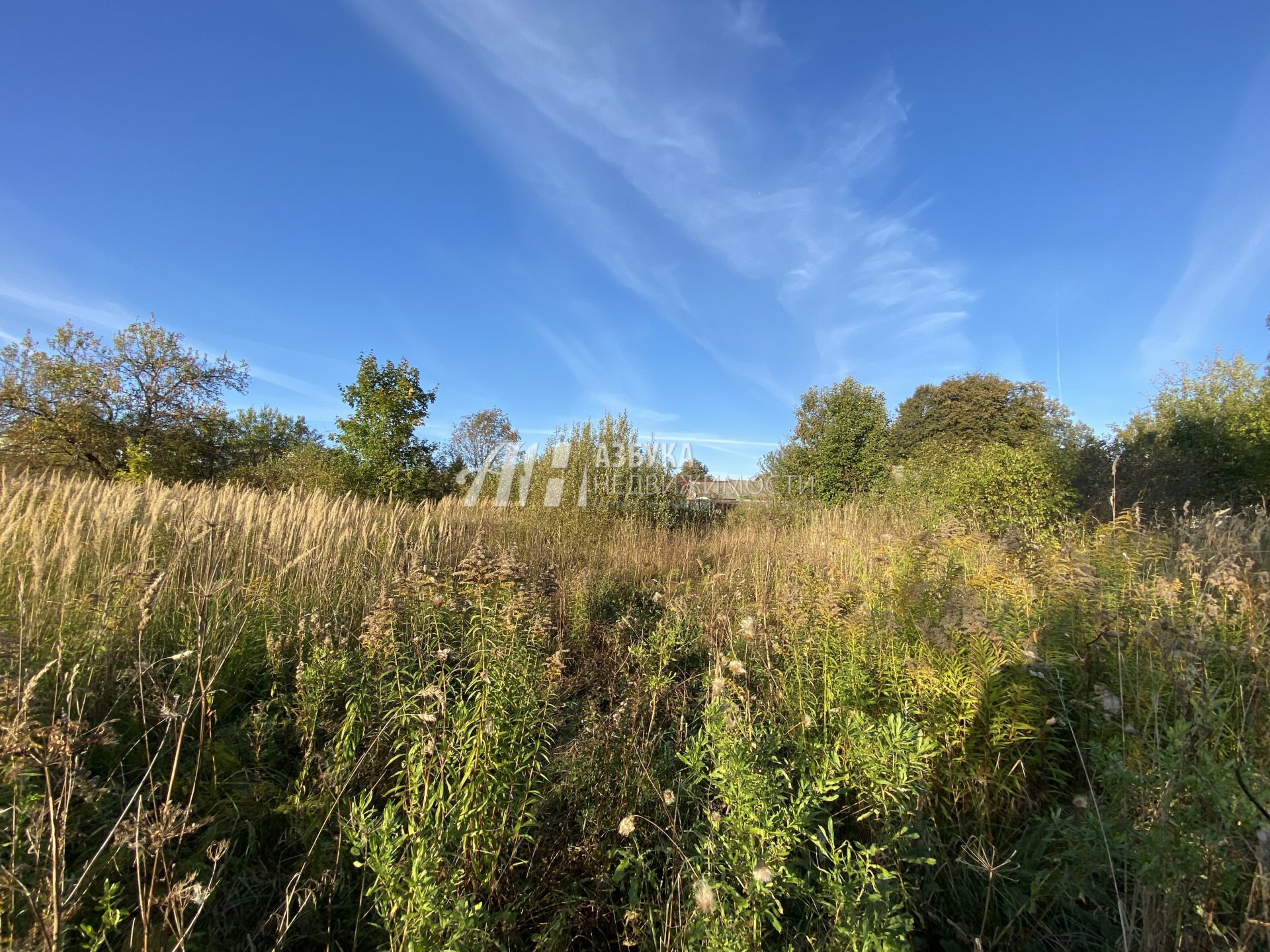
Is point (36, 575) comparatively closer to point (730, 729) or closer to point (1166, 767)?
point (730, 729)

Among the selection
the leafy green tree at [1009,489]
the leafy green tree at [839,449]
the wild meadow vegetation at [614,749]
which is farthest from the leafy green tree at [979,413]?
the wild meadow vegetation at [614,749]

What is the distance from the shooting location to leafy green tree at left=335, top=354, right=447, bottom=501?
11.4m

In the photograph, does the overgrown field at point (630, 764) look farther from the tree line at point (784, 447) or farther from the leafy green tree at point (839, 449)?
the leafy green tree at point (839, 449)

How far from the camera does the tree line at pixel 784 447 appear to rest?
7.73 m

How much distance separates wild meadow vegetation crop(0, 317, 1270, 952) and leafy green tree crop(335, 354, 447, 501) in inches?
278

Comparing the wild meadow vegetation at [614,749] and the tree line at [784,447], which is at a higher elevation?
the tree line at [784,447]

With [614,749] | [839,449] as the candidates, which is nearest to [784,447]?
[839,449]

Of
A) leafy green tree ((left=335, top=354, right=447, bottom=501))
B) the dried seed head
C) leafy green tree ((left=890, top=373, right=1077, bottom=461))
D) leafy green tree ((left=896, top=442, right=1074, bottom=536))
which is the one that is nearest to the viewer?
the dried seed head

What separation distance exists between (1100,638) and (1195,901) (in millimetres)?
1532

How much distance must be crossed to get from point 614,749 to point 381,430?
36.7ft

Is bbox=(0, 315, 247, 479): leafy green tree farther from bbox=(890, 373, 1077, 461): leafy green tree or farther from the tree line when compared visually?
bbox=(890, 373, 1077, 461): leafy green tree

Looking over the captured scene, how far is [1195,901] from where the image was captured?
3.47 feet

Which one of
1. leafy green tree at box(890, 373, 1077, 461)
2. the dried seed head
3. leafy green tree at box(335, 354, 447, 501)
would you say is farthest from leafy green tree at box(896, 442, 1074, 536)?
leafy green tree at box(890, 373, 1077, 461)

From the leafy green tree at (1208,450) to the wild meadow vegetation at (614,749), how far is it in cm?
471
